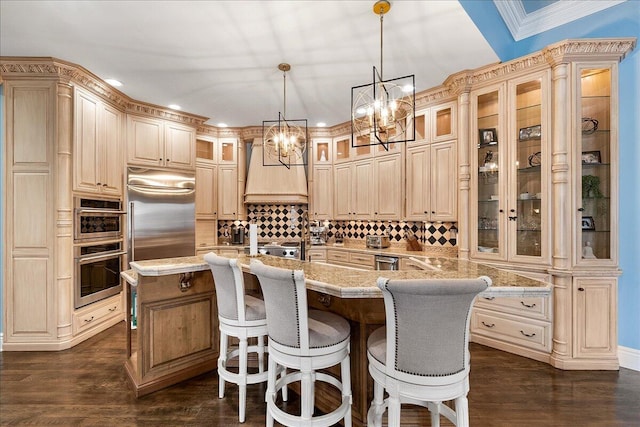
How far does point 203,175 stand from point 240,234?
1.17 m

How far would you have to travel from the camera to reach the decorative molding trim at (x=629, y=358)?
280 centimetres

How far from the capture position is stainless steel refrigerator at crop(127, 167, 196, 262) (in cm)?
412

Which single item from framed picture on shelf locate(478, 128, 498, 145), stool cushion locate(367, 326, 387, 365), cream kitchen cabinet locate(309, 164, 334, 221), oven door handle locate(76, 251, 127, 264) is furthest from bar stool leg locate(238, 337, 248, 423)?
cream kitchen cabinet locate(309, 164, 334, 221)

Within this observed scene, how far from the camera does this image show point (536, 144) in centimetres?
311

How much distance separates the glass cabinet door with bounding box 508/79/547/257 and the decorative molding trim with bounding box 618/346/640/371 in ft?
3.58

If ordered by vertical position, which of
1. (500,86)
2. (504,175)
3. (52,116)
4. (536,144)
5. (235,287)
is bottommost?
(235,287)

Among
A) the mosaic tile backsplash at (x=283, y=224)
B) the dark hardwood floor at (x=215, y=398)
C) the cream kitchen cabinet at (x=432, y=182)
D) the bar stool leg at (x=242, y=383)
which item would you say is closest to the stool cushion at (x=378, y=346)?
the dark hardwood floor at (x=215, y=398)

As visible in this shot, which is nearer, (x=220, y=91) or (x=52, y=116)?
(x=52, y=116)

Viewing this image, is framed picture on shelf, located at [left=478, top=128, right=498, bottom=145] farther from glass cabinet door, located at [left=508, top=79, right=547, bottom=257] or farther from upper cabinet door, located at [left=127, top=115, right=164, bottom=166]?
upper cabinet door, located at [left=127, top=115, right=164, bottom=166]

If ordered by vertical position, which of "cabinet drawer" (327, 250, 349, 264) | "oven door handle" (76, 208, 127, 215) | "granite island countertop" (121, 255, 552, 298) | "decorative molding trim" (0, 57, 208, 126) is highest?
"decorative molding trim" (0, 57, 208, 126)

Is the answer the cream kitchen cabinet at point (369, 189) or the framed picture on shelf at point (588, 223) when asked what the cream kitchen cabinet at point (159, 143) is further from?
the framed picture on shelf at point (588, 223)

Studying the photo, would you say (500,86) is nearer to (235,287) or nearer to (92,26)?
(235,287)

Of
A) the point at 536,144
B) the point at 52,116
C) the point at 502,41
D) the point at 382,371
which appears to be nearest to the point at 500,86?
the point at 502,41

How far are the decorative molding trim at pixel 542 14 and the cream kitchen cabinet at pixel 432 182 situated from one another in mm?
1301
